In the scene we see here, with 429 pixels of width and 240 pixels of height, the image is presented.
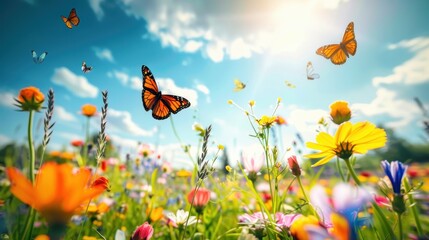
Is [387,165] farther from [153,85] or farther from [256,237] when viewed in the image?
[153,85]

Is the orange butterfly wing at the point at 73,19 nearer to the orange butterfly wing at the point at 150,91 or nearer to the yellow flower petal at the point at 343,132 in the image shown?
the orange butterfly wing at the point at 150,91

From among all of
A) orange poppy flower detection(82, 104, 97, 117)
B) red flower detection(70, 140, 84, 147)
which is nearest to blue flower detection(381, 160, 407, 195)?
orange poppy flower detection(82, 104, 97, 117)

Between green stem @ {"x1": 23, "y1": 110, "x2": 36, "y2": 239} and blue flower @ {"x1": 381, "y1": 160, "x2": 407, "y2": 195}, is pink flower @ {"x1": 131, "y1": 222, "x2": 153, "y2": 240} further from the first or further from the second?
blue flower @ {"x1": 381, "y1": 160, "x2": 407, "y2": 195}

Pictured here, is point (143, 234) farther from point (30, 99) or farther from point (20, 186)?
point (30, 99)

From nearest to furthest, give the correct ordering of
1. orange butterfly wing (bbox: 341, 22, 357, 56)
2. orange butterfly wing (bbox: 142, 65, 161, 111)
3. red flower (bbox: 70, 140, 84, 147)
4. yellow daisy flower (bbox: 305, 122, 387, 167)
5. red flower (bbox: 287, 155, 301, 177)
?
yellow daisy flower (bbox: 305, 122, 387, 167) → red flower (bbox: 287, 155, 301, 177) → orange butterfly wing (bbox: 341, 22, 357, 56) → orange butterfly wing (bbox: 142, 65, 161, 111) → red flower (bbox: 70, 140, 84, 147)

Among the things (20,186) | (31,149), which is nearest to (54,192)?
(20,186)

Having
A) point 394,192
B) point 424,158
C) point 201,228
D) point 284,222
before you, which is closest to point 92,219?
point 201,228
